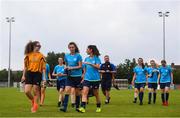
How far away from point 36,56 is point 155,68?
8632 mm

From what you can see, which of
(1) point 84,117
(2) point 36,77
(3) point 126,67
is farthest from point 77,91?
(3) point 126,67

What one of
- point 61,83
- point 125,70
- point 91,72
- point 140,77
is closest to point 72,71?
point 91,72

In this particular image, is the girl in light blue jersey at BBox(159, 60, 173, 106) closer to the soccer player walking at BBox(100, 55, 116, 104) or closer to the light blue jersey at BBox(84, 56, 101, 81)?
the soccer player walking at BBox(100, 55, 116, 104)

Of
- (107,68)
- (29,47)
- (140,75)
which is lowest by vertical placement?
(140,75)

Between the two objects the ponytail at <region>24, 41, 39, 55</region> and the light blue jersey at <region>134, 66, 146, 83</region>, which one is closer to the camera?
the ponytail at <region>24, 41, 39, 55</region>

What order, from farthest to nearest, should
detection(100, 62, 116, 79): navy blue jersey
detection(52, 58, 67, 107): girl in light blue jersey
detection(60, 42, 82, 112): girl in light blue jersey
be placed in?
detection(100, 62, 116, 79): navy blue jersey < detection(52, 58, 67, 107): girl in light blue jersey < detection(60, 42, 82, 112): girl in light blue jersey

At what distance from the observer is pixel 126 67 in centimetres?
9906

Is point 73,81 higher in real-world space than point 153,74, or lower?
lower

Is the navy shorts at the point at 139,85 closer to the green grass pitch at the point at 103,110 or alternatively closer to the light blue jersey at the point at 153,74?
the light blue jersey at the point at 153,74

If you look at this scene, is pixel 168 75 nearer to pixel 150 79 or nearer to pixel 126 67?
pixel 150 79

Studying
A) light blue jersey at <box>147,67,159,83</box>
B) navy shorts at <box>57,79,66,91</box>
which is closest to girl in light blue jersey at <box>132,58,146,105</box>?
light blue jersey at <box>147,67,159,83</box>

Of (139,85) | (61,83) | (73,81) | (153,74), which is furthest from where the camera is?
(153,74)

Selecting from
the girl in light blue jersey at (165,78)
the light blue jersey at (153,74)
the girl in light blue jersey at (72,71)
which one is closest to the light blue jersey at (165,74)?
the girl in light blue jersey at (165,78)

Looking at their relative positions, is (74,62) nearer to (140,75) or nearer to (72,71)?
(72,71)
